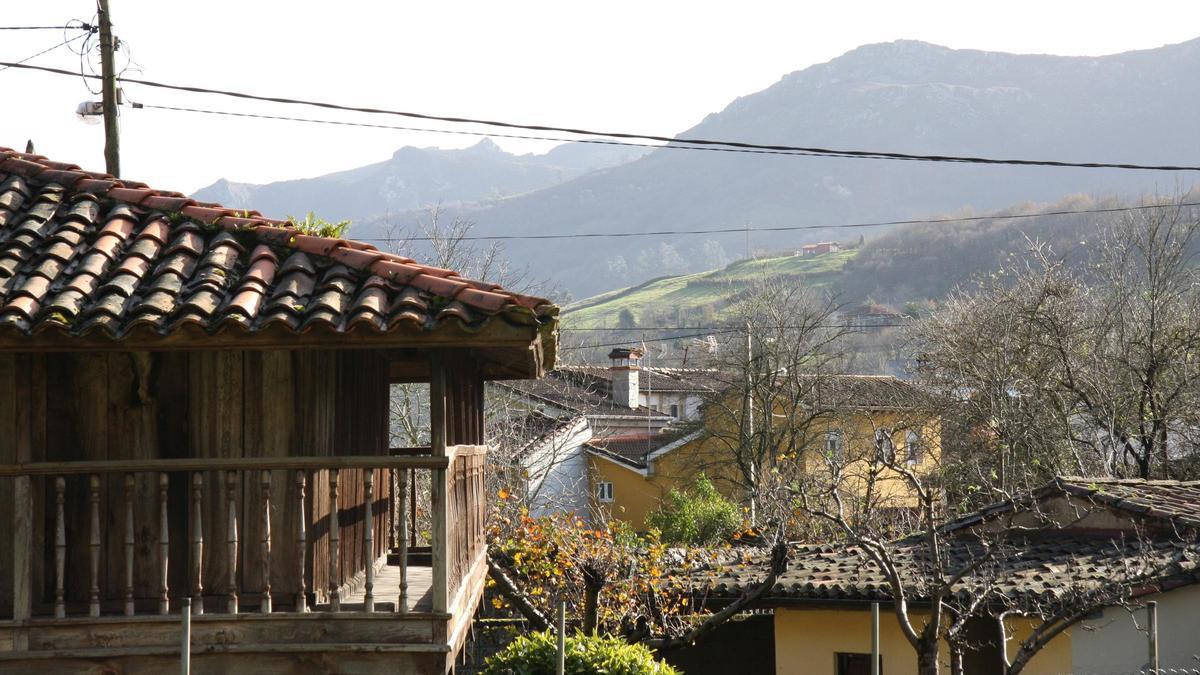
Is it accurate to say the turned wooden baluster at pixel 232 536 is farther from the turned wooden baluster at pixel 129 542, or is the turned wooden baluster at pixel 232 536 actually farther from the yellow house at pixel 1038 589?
the yellow house at pixel 1038 589

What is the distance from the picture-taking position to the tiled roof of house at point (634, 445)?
35.9m

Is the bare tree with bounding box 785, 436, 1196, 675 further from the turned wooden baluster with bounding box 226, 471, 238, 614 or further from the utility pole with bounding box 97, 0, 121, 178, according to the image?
the utility pole with bounding box 97, 0, 121, 178

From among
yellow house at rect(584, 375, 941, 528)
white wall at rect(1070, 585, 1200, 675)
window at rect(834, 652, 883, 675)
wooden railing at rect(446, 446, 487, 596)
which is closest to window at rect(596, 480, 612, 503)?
yellow house at rect(584, 375, 941, 528)

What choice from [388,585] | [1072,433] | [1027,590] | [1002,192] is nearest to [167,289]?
[388,585]

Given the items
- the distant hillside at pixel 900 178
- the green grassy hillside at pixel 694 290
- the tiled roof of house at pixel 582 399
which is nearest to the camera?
the tiled roof of house at pixel 582 399

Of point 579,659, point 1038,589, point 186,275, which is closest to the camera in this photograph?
point 186,275

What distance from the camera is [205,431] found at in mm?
6801

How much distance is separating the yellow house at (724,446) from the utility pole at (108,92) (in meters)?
23.3

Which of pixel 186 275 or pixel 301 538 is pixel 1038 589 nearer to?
pixel 301 538

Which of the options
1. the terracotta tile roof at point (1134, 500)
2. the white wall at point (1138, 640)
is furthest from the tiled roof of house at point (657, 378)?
the white wall at point (1138, 640)

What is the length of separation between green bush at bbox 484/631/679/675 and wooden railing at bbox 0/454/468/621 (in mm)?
2190

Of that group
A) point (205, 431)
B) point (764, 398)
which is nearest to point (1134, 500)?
point (205, 431)

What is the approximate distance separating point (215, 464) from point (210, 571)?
924 mm

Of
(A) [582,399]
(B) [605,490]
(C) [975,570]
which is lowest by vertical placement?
(B) [605,490]
